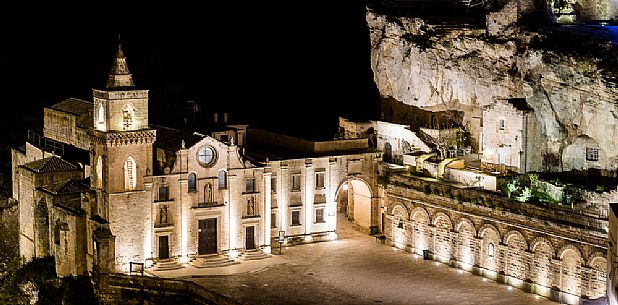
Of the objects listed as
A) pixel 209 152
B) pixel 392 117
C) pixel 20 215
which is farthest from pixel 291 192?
pixel 20 215

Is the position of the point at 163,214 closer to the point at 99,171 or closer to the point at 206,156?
the point at 206,156

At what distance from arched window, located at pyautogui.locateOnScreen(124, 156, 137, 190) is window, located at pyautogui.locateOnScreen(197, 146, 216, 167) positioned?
3762 millimetres

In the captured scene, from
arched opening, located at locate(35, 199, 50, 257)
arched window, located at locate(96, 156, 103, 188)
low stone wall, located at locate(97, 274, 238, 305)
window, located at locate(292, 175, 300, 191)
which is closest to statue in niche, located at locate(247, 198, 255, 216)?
window, located at locate(292, 175, 300, 191)

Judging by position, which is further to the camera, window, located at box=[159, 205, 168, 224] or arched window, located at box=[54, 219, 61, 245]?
arched window, located at box=[54, 219, 61, 245]

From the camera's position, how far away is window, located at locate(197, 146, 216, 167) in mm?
63625

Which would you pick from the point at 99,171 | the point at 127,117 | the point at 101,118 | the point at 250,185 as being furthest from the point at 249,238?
the point at 101,118

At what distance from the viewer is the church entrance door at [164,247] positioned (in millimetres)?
63031

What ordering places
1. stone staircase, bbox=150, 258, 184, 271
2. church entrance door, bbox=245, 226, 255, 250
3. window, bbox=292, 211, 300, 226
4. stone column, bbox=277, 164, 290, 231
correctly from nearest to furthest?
stone staircase, bbox=150, 258, 184, 271 < church entrance door, bbox=245, 226, 255, 250 < stone column, bbox=277, 164, 290, 231 < window, bbox=292, 211, 300, 226

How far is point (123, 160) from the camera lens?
61.6 metres

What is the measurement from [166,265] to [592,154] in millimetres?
23599

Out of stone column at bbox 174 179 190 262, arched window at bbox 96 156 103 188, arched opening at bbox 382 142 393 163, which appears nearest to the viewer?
arched window at bbox 96 156 103 188

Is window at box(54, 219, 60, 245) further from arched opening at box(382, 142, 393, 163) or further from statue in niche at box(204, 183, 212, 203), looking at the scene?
arched opening at box(382, 142, 393, 163)

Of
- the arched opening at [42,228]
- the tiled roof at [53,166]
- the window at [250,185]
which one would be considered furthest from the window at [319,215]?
the arched opening at [42,228]

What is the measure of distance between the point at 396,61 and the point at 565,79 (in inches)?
582
